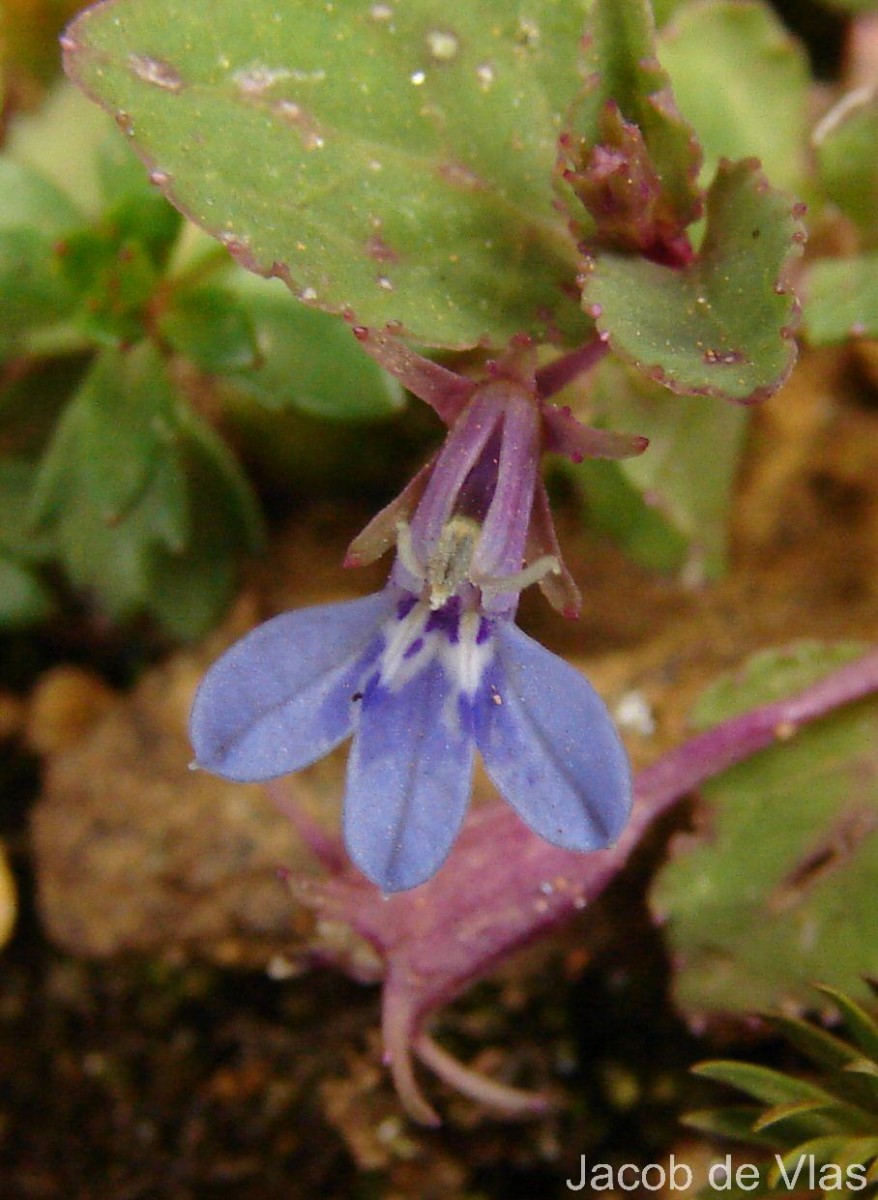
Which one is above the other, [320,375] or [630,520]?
[320,375]

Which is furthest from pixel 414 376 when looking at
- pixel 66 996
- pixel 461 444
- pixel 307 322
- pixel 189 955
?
pixel 66 996

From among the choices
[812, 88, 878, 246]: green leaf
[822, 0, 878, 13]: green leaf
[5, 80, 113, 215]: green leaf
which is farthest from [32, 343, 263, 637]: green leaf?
[822, 0, 878, 13]: green leaf

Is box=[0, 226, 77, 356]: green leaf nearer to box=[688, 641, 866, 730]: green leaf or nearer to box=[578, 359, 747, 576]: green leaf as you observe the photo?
box=[578, 359, 747, 576]: green leaf

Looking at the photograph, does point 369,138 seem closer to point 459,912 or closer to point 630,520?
point 630,520

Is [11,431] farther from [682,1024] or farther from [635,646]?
[682,1024]

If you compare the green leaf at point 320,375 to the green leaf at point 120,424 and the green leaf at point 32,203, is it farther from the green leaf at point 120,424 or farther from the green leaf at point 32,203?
the green leaf at point 32,203

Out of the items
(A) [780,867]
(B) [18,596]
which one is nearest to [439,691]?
(A) [780,867]
